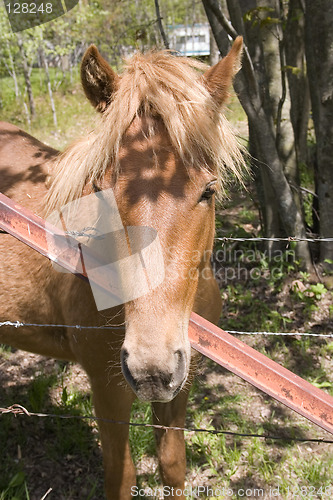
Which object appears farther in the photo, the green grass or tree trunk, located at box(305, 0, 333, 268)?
the green grass

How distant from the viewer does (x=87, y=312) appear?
2.17 meters

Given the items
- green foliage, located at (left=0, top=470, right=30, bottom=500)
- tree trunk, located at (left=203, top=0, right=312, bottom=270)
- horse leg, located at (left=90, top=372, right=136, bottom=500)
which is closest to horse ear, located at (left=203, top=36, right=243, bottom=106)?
tree trunk, located at (left=203, top=0, right=312, bottom=270)

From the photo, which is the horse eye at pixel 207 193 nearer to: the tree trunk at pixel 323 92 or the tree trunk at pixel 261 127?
the tree trunk at pixel 261 127

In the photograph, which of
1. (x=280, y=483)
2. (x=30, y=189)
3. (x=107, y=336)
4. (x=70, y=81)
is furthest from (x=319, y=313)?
(x=70, y=81)

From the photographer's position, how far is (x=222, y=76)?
1.89 metres

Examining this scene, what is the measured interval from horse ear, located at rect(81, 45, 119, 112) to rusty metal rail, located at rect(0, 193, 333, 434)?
0.64 m

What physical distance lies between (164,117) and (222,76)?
39 centimetres

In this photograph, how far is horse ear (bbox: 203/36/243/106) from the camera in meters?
1.86

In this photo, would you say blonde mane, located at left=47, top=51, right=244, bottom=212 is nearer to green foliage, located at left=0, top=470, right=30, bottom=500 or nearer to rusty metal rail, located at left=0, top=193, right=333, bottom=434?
rusty metal rail, located at left=0, top=193, right=333, bottom=434

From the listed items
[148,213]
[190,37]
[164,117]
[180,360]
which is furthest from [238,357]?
[190,37]

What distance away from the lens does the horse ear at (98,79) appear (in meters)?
1.75

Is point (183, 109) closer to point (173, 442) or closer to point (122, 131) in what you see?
point (122, 131)

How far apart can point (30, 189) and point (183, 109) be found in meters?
1.40

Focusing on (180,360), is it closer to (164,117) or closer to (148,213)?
(148,213)
